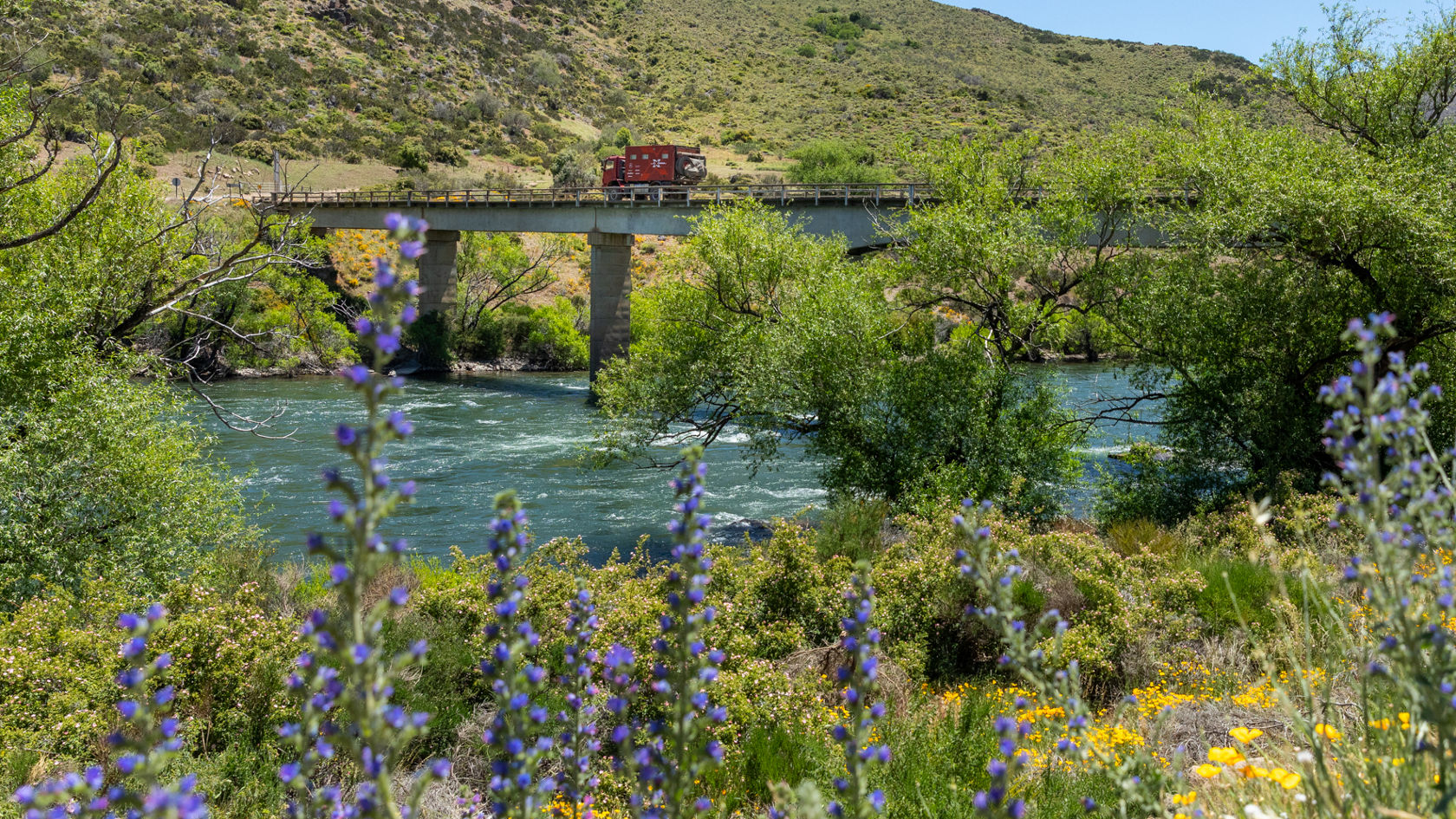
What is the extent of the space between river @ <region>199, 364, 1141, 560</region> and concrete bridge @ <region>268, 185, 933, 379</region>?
4729mm

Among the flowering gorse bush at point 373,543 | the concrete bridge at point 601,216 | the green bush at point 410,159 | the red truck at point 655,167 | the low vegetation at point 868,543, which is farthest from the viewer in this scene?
the green bush at point 410,159

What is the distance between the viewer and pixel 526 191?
41.4 metres

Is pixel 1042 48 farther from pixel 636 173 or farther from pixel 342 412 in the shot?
pixel 342 412

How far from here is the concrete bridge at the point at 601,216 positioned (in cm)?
3055

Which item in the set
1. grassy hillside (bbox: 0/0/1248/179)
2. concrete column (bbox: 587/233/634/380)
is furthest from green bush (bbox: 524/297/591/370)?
grassy hillside (bbox: 0/0/1248/179)

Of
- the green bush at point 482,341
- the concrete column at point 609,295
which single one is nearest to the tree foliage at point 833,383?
the concrete column at point 609,295

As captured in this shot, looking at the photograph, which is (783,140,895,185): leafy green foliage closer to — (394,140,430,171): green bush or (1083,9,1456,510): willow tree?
(394,140,430,171): green bush

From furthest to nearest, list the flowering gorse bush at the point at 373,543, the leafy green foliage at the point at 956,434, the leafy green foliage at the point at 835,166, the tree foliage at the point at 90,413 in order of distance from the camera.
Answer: the leafy green foliage at the point at 835,166, the leafy green foliage at the point at 956,434, the tree foliage at the point at 90,413, the flowering gorse bush at the point at 373,543

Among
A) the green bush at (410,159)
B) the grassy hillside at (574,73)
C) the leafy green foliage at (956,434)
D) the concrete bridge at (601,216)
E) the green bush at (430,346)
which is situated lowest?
the green bush at (430,346)

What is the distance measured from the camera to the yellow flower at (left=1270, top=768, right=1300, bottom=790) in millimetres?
3312

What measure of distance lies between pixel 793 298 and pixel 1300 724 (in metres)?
16.4

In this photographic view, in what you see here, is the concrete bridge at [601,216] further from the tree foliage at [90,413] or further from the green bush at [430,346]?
the tree foliage at [90,413]

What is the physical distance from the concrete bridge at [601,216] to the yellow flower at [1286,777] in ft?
72.4

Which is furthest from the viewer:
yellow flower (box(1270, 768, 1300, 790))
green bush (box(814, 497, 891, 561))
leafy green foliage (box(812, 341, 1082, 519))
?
leafy green foliage (box(812, 341, 1082, 519))
